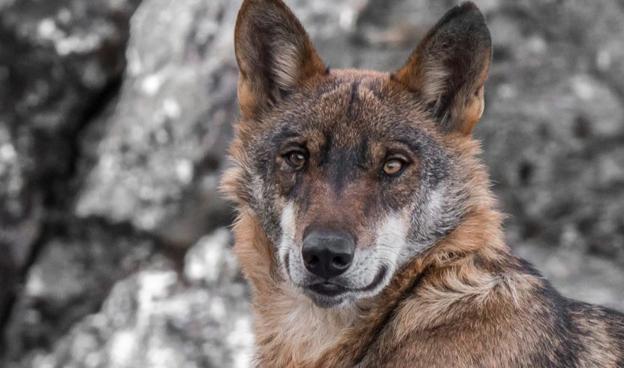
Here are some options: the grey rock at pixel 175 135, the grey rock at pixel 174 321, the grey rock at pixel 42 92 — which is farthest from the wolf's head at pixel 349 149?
the grey rock at pixel 42 92

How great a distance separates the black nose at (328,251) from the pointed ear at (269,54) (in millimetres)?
1170

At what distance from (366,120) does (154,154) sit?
4399 millimetres

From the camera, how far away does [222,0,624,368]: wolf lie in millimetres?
4340

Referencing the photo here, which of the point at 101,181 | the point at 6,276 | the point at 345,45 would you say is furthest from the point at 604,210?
the point at 6,276

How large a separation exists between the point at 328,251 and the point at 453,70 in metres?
1.31

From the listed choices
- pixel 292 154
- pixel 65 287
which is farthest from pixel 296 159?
pixel 65 287

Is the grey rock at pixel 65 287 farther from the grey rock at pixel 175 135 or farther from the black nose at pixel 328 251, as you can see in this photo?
the black nose at pixel 328 251

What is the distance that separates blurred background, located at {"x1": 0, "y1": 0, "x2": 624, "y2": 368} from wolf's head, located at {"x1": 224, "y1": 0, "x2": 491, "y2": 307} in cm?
349

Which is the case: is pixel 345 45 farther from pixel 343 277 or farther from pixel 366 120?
pixel 343 277

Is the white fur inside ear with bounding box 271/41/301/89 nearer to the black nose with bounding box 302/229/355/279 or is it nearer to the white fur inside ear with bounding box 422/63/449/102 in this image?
the white fur inside ear with bounding box 422/63/449/102

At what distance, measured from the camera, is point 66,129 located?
9.35m

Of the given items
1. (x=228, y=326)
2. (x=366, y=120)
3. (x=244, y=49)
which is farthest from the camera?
(x=228, y=326)

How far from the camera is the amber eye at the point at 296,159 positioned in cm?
467

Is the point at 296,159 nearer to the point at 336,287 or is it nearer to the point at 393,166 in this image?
the point at 393,166
